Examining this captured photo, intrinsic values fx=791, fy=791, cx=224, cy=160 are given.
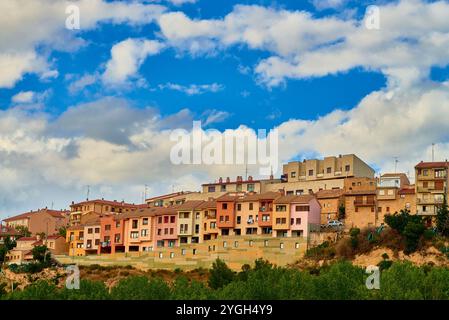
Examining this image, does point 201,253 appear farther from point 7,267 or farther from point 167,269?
point 7,267

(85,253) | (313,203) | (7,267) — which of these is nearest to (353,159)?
(313,203)

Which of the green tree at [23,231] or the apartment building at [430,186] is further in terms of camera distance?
the green tree at [23,231]

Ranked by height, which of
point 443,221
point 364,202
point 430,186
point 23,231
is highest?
point 430,186

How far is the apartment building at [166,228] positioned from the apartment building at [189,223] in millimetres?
568

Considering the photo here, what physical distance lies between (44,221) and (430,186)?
6503cm

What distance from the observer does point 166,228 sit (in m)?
86.8

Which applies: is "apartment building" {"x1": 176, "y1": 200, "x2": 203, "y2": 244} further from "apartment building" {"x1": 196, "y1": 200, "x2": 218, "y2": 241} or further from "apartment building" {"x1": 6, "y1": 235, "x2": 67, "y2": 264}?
"apartment building" {"x1": 6, "y1": 235, "x2": 67, "y2": 264}

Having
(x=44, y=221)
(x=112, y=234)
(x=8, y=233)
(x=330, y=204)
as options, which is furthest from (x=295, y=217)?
(x=44, y=221)

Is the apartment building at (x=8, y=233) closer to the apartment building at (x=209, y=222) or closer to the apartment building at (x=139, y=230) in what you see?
the apartment building at (x=139, y=230)

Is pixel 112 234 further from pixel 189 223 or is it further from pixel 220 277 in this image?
pixel 220 277

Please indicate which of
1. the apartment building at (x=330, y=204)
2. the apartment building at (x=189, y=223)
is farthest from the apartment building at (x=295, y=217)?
the apartment building at (x=189, y=223)

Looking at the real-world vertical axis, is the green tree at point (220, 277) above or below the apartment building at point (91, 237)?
below

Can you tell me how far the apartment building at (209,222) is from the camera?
83312mm

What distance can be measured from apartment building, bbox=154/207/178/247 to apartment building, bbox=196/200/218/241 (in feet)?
10.6
